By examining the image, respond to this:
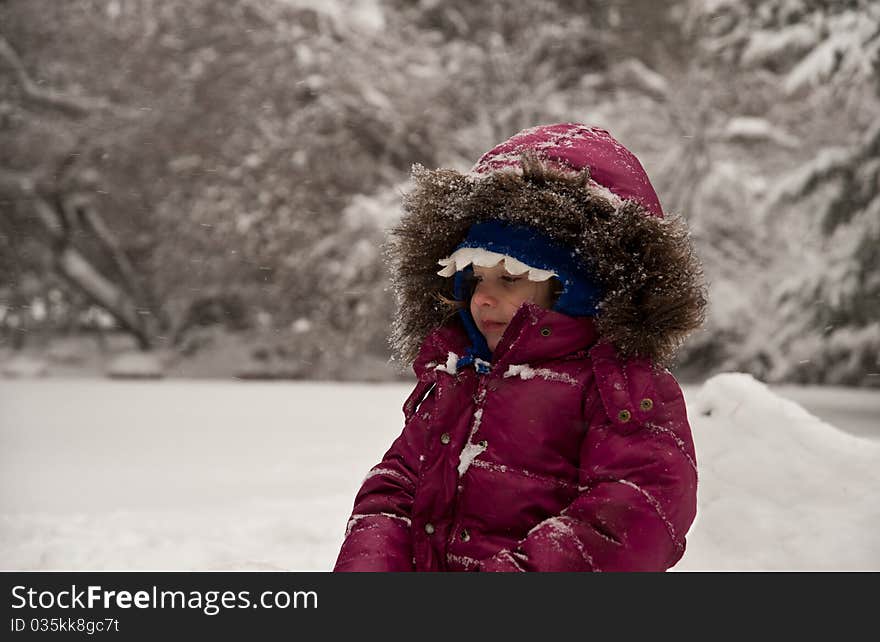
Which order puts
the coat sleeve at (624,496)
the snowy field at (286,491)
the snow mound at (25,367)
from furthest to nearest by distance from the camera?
1. the snow mound at (25,367)
2. the snowy field at (286,491)
3. the coat sleeve at (624,496)

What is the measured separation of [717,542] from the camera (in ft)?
9.59

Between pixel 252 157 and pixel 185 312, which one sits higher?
pixel 252 157

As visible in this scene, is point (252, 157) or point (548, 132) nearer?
point (548, 132)

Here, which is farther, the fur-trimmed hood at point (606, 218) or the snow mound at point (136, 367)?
the snow mound at point (136, 367)

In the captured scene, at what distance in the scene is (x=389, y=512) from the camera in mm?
1884

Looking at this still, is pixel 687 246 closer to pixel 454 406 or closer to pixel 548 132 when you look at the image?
pixel 548 132

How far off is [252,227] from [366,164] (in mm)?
2099

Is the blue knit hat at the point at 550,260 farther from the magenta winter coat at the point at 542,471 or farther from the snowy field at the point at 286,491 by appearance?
the snowy field at the point at 286,491

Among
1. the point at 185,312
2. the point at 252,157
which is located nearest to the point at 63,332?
the point at 185,312

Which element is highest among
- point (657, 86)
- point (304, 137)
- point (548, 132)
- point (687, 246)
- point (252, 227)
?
point (657, 86)

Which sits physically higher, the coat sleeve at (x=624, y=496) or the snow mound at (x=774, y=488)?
the snow mound at (x=774, y=488)

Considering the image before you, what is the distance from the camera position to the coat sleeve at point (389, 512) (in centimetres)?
178

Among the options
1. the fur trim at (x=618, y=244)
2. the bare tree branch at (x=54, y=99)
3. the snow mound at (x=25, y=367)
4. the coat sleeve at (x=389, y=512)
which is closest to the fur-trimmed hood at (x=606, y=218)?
the fur trim at (x=618, y=244)

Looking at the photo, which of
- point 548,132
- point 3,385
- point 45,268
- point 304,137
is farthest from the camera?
point 45,268
